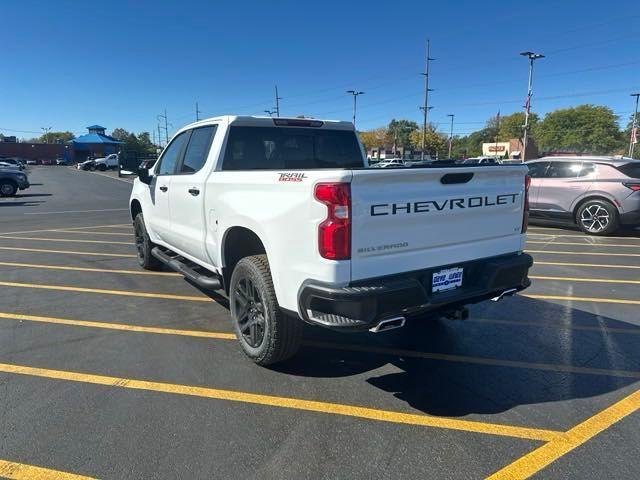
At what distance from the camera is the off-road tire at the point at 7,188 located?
70.7 ft

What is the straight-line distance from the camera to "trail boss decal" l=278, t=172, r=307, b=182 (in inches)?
114

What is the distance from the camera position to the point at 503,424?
2.91m

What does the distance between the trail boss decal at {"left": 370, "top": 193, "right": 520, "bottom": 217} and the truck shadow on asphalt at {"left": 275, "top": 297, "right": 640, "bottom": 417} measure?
135cm

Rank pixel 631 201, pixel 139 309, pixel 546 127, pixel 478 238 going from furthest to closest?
pixel 546 127, pixel 631 201, pixel 139 309, pixel 478 238

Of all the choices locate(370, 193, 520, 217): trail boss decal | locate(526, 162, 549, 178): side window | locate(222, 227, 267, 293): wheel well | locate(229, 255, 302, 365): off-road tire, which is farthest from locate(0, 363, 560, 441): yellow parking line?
locate(526, 162, 549, 178): side window

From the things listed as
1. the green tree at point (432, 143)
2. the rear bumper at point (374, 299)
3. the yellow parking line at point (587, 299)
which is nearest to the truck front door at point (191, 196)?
the rear bumper at point (374, 299)

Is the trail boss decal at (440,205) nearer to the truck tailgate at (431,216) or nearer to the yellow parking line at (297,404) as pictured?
the truck tailgate at (431,216)

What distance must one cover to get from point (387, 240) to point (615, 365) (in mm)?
2403

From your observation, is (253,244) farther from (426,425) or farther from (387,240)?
(426,425)

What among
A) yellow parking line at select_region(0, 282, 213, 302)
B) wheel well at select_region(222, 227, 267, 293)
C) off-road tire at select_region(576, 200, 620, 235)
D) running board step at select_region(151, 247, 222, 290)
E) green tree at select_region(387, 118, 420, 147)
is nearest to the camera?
wheel well at select_region(222, 227, 267, 293)

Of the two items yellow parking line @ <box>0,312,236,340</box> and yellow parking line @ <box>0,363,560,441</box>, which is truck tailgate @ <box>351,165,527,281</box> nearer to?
yellow parking line @ <box>0,363,560,441</box>

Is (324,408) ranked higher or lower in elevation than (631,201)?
lower

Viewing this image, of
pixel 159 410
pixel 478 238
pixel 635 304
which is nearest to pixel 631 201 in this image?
pixel 635 304

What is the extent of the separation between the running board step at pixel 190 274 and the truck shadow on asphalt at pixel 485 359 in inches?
41.5
